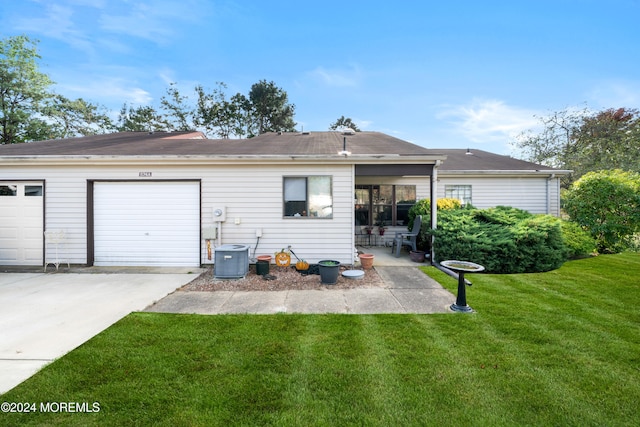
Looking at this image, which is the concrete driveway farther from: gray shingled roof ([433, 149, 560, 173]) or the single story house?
gray shingled roof ([433, 149, 560, 173])

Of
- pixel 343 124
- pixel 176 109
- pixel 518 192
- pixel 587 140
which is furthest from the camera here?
pixel 343 124

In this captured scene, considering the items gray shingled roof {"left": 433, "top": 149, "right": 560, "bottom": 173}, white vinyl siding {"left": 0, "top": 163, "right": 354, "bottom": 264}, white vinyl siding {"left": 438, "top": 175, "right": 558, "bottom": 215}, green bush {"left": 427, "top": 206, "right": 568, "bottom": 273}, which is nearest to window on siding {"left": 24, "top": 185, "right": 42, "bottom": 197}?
white vinyl siding {"left": 0, "top": 163, "right": 354, "bottom": 264}

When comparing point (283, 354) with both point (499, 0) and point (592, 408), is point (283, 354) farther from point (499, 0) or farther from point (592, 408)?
point (499, 0)

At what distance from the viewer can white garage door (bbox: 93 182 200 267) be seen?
669 centimetres

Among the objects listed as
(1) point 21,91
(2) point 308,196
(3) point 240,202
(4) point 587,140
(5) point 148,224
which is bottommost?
(5) point 148,224

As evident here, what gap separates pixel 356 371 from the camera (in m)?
2.46

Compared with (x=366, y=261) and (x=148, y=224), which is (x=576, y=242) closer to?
(x=366, y=261)

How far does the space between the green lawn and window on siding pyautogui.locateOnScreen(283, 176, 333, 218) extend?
10.7ft

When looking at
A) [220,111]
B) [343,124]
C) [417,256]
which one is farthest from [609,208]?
[220,111]

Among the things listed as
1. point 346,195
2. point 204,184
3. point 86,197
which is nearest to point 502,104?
point 346,195

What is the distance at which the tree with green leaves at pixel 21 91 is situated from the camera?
15.9m

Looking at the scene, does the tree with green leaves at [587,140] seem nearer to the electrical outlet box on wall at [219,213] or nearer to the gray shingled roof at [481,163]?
the gray shingled roof at [481,163]

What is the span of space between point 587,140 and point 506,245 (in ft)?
65.2

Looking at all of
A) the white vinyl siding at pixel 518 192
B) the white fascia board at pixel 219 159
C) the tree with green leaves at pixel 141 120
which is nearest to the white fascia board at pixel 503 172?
the white vinyl siding at pixel 518 192
